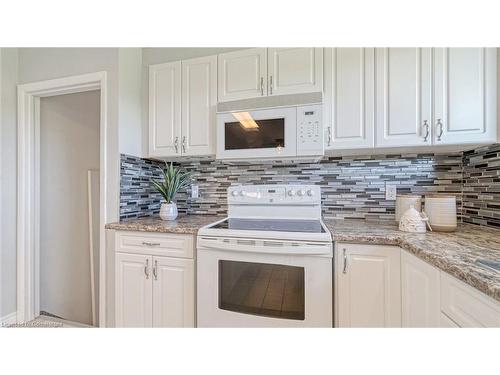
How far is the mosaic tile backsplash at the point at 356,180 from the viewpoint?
58.1 inches

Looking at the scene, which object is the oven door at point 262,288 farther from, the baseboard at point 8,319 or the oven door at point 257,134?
the baseboard at point 8,319

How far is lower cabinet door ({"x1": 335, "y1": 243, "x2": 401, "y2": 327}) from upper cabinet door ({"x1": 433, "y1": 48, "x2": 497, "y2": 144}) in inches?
31.9

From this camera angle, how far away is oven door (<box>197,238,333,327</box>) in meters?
1.24

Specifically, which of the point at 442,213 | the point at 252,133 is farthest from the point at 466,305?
the point at 252,133

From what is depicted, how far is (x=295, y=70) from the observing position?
158 centimetres

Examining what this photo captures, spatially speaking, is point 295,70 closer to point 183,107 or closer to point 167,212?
point 183,107

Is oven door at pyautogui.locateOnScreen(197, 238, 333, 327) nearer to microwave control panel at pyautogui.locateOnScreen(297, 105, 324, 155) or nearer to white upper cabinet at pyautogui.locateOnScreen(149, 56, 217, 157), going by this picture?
microwave control panel at pyautogui.locateOnScreen(297, 105, 324, 155)

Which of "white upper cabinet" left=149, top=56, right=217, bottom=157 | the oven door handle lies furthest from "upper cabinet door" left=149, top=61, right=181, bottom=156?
the oven door handle

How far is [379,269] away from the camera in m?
1.20

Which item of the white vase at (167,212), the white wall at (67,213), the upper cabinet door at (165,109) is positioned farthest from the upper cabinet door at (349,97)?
Answer: the white wall at (67,213)

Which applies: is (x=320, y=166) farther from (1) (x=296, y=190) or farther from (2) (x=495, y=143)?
(2) (x=495, y=143)

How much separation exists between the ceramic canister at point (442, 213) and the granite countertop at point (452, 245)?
54 mm
